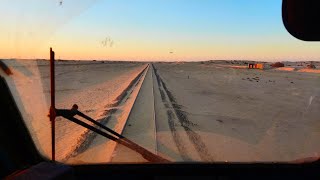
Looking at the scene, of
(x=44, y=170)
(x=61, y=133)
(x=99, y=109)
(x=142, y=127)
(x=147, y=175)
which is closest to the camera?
(x=44, y=170)

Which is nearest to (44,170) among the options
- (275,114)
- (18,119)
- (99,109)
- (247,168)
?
(18,119)

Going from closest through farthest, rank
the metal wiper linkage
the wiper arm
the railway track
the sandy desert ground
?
the metal wiper linkage < the wiper arm < the sandy desert ground < the railway track

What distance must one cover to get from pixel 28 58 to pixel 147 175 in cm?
92

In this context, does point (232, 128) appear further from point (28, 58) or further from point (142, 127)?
point (28, 58)

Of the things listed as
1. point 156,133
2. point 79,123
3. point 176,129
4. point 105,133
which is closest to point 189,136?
point 156,133

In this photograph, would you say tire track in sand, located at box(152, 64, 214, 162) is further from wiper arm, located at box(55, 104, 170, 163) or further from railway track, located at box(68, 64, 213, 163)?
wiper arm, located at box(55, 104, 170, 163)

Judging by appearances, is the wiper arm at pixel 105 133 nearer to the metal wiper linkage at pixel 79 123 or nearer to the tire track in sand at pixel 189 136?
the metal wiper linkage at pixel 79 123

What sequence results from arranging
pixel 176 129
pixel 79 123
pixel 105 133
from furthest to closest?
pixel 176 129, pixel 105 133, pixel 79 123

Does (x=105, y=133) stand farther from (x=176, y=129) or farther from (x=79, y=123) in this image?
(x=176, y=129)

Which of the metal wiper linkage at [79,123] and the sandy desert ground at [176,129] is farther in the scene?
the sandy desert ground at [176,129]

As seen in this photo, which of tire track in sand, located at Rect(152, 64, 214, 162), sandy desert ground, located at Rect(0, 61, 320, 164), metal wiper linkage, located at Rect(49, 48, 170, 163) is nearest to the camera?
metal wiper linkage, located at Rect(49, 48, 170, 163)

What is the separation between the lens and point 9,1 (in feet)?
6.28

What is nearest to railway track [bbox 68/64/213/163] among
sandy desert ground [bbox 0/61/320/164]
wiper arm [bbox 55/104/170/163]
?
sandy desert ground [bbox 0/61/320/164]

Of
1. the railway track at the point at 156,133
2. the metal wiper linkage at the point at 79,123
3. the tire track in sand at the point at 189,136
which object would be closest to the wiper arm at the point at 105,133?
the metal wiper linkage at the point at 79,123
